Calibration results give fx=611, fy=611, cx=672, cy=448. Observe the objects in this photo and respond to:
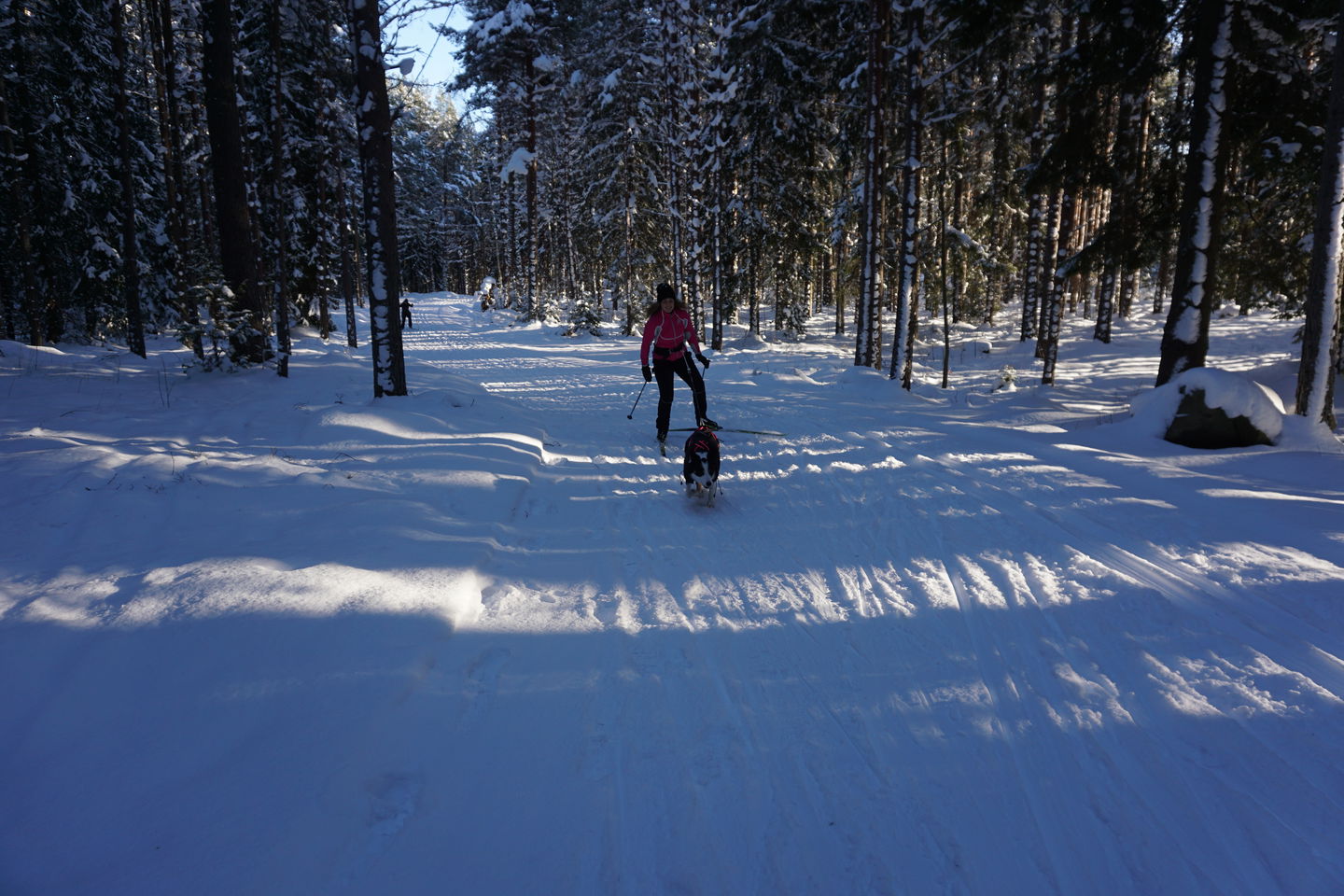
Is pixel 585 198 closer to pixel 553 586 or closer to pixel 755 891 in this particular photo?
pixel 553 586

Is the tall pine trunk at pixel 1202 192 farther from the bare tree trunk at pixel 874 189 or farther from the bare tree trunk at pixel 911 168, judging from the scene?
the bare tree trunk at pixel 874 189

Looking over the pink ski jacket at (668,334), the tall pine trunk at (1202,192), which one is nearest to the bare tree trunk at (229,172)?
the pink ski jacket at (668,334)

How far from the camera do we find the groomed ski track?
2404 millimetres

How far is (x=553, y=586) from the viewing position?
15.2 ft

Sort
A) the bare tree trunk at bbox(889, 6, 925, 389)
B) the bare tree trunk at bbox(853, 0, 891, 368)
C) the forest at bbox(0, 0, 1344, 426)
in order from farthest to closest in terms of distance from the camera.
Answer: the bare tree trunk at bbox(853, 0, 891, 368), the bare tree trunk at bbox(889, 6, 925, 389), the forest at bbox(0, 0, 1344, 426)

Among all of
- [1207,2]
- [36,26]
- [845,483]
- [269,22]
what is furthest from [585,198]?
[845,483]

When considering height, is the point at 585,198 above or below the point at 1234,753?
above

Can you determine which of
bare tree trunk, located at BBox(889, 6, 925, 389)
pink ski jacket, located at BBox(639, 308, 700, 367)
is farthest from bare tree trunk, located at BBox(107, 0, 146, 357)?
bare tree trunk, located at BBox(889, 6, 925, 389)

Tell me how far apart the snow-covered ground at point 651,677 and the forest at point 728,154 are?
16.2 ft

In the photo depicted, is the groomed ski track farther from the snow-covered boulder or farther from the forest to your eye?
the forest

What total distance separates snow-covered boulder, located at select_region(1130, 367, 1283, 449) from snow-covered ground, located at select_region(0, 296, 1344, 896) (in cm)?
68

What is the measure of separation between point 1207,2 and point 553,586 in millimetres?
12103

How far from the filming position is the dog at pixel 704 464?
20.7 feet

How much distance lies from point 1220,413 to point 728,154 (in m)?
17.3
